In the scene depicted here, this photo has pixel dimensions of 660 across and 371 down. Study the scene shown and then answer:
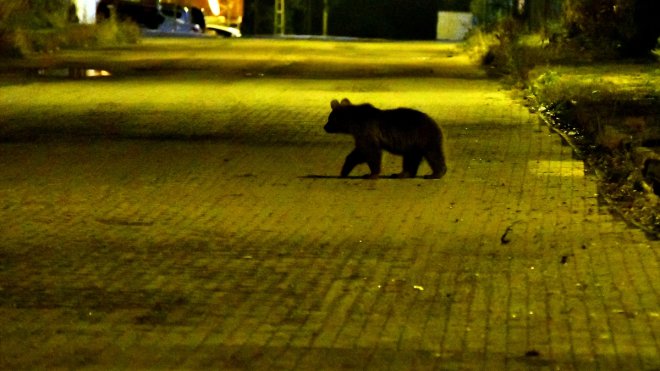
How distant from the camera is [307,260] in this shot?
1032 cm

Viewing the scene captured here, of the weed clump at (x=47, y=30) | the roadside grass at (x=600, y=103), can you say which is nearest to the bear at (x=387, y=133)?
the roadside grass at (x=600, y=103)

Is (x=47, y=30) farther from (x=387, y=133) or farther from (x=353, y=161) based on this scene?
(x=387, y=133)

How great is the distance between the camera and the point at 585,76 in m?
26.1

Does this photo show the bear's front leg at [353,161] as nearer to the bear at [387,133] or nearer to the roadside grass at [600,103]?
the bear at [387,133]

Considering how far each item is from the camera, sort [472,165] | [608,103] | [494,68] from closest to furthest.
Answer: [472,165]
[608,103]
[494,68]

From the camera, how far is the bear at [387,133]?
14.2m

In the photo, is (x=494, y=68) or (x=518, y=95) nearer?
(x=518, y=95)

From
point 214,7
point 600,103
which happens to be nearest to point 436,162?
point 600,103

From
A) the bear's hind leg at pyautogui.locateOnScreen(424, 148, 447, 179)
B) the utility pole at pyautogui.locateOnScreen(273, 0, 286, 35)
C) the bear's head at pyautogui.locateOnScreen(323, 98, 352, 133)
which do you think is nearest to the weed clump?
the bear's head at pyautogui.locateOnScreen(323, 98, 352, 133)

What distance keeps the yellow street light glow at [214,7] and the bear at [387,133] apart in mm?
52738

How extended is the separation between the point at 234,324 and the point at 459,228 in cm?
377

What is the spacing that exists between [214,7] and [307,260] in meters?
57.2

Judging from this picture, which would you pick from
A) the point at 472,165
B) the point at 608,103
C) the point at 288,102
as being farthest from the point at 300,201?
the point at 288,102

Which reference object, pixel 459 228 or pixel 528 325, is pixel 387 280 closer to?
pixel 528 325
